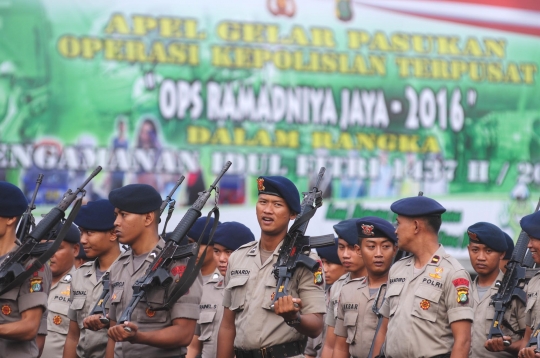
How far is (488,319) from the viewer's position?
26.7ft

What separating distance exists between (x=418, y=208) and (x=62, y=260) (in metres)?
3.50

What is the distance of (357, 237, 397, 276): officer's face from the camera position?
7.81 metres

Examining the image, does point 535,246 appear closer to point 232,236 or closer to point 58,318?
point 232,236

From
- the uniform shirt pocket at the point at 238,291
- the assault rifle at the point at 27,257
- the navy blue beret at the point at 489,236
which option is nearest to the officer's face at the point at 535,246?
the navy blue beret at the point at 489,236

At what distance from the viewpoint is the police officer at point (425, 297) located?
6.59m

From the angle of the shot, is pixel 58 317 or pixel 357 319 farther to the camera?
pixel 58 317

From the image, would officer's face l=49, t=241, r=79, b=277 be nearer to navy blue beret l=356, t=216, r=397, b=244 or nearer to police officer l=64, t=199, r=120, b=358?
police officer l=64, t=199, r=120, b=358

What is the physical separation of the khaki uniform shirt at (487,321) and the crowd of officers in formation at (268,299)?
0.01 metres

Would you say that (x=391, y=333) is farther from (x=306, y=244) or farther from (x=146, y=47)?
(x=146, y=47)

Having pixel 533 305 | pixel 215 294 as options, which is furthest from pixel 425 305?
pixel 215 294

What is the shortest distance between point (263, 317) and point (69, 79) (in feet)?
21.0

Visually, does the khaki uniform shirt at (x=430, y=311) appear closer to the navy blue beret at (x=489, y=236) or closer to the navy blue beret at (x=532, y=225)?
the navy blue beret at (x=532, y=225)

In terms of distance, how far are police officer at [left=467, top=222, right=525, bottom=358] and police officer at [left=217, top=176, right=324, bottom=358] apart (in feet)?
5.45

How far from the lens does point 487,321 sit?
26.7 feet
